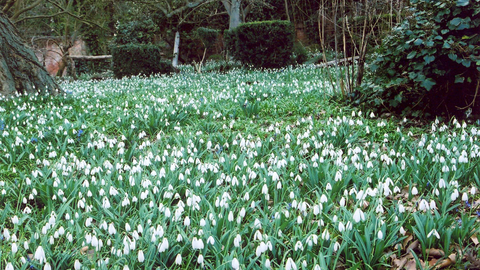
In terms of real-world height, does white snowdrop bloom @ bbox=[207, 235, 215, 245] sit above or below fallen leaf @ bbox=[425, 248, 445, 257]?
above

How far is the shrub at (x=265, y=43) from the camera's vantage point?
1245cm

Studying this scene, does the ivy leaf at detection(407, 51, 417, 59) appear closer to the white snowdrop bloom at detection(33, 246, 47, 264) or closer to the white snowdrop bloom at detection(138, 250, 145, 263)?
the white snowdrop bloom at detection(138, 250, 145, 263)

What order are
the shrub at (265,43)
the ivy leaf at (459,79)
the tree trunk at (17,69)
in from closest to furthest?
the ivy leaf at (459,79) < the tree trunk at (17,69) < the shrub at (265,43)

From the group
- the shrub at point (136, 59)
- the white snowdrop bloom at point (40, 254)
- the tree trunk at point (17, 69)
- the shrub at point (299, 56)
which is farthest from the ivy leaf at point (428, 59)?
the shrub at point (136, 59)

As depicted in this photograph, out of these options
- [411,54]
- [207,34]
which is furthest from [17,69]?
[207,34]

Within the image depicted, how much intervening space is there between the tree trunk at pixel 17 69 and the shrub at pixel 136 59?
6.28 metres

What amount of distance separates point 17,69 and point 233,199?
20.0 ft

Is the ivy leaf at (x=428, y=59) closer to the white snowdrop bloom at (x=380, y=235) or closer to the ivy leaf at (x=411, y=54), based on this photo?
the ivy leaf at (x=411, y=54)

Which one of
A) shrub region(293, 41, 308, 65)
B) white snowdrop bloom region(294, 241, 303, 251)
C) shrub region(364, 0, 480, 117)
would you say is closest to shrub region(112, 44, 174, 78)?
shrub region(293, 41, 308, 65)

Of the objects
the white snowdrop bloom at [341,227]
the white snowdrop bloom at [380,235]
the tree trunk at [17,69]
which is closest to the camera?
the white snowdrop bloom at [380,235]

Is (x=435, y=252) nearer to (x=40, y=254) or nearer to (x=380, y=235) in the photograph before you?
(x=380, y=235)

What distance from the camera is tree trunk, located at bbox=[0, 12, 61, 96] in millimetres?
6914

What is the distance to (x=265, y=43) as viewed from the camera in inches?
498

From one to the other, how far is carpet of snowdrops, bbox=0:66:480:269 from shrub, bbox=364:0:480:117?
0.42 metres
